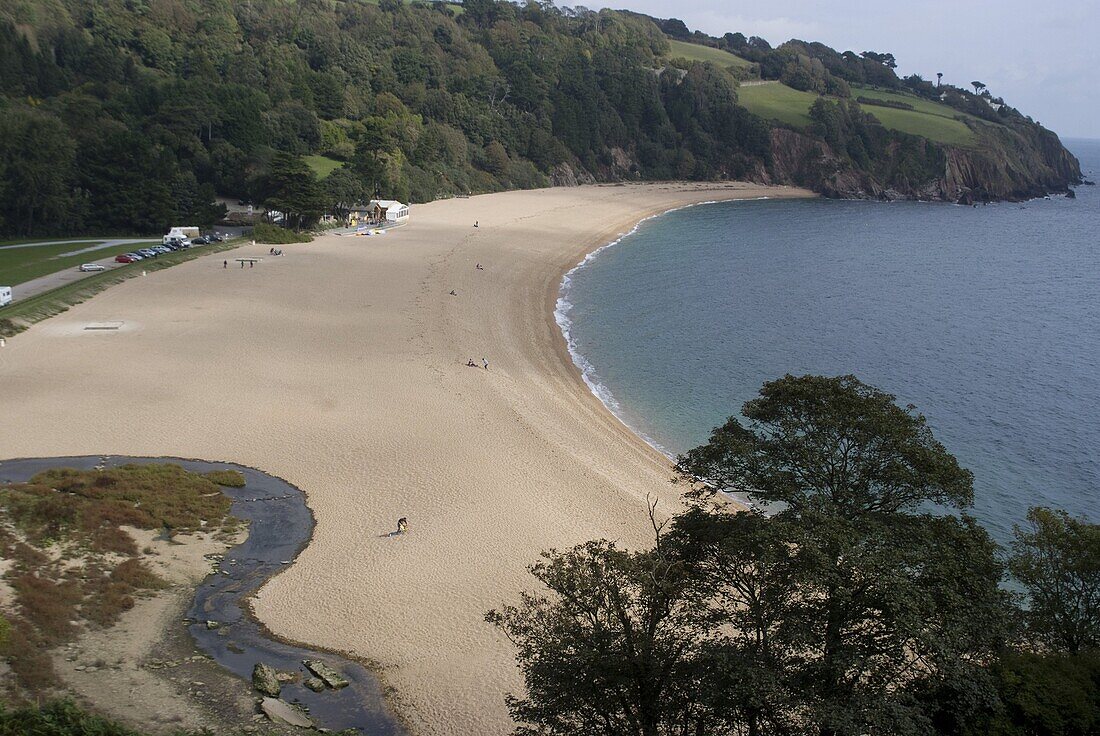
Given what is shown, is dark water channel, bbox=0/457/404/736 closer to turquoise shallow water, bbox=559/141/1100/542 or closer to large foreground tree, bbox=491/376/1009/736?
large foreground tree, bbox=491/376/1009/736

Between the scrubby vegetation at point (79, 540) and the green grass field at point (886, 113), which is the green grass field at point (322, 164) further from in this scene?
the green grass field at point (886, 113)

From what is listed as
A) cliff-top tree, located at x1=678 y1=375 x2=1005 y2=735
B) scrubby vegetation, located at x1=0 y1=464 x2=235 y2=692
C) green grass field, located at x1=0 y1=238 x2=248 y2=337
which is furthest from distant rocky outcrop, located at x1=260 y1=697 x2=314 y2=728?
green grass field, located at x1=0 y1=238 x2=248 y2=337

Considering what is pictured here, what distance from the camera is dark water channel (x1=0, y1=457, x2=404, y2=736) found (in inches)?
555

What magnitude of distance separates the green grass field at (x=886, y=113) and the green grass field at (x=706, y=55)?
8.74 meters

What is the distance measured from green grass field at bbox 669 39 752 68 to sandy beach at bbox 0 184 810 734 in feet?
343

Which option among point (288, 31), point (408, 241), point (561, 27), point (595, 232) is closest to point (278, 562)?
point (408, 241)

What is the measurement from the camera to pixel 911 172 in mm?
113500

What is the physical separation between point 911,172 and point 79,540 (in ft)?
375

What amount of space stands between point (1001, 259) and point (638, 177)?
5009 cm

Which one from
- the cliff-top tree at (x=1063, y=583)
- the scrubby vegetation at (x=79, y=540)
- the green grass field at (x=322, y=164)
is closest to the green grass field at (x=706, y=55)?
the green grass field at (x=322, y=164)

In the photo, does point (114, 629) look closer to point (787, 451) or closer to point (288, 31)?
point (787, 451)

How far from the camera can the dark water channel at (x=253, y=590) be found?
1409 cm

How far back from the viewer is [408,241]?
56.6 m

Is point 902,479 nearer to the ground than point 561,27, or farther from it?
nearer to the ground
